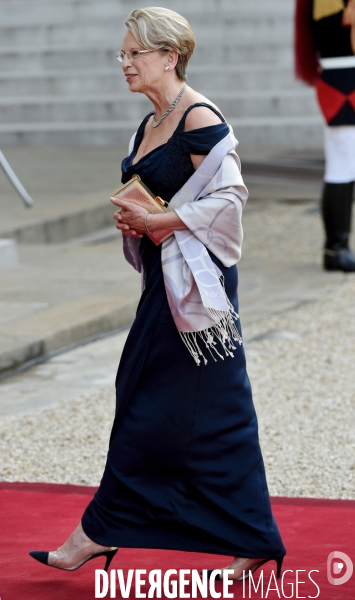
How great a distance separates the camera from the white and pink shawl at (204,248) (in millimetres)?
2891

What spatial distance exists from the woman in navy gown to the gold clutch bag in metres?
0.03

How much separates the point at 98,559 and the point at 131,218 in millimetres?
967

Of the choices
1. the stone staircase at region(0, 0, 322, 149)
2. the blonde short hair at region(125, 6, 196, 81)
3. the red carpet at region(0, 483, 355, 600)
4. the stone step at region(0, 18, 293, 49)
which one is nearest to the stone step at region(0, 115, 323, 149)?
the stone staircase at region(0, 0, 322, 149)

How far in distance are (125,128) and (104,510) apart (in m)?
11.3

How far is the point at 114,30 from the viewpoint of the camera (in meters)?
14.8

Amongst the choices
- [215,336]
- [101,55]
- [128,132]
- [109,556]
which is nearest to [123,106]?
[128,132]

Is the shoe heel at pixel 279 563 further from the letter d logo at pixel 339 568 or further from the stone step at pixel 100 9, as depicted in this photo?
the stone step at pixel 100 9

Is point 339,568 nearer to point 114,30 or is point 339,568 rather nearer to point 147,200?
point 147,200

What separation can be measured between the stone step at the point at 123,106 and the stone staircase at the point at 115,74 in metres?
0.01

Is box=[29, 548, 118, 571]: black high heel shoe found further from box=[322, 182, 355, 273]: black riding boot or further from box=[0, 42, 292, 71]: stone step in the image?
box=[0, 42, 292, 71]: stone step

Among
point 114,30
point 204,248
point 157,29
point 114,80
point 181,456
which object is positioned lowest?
point 114,80

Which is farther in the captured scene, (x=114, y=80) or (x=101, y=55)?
(x=101, y=55)

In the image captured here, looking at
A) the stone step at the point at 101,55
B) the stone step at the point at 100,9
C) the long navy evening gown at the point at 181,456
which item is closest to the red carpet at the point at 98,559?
the long navy evening gown at the point at 181,456

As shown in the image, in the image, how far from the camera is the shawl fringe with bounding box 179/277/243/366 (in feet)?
9.53
